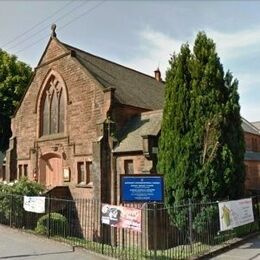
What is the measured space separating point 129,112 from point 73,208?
6.78 m

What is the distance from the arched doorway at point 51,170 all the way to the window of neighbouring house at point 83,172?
6.93ft

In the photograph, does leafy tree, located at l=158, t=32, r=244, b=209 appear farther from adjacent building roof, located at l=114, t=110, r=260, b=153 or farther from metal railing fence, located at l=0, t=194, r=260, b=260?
adjacent building roof, located at l=114, t=110, r=260, b=153

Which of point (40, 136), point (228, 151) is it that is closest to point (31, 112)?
point (40, 136)

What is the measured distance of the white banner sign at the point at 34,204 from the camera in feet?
54.6

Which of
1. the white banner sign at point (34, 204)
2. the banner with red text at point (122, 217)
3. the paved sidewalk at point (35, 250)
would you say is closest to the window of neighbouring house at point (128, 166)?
the white banner sign at point (34, 204)

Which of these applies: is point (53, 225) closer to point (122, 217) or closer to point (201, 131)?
point (122, 217)

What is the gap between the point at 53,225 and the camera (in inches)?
703

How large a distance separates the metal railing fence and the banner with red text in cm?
34

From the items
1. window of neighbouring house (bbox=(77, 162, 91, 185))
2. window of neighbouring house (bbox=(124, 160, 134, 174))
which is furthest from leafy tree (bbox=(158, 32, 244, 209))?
window of neighbouring house (bbox=(77, 162, 91, 185))

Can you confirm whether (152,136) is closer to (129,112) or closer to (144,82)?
(129,112)

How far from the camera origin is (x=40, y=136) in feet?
94.0

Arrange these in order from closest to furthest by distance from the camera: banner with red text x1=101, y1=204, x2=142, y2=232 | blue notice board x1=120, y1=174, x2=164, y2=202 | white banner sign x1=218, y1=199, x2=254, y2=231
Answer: banner with red text x1=101, y1=204, x2=142, y2=232 < blue notice board x1=120, y1=174, x2=164, y2=202 < white banner sign x1=218, y1=199, x2=254, y2=231

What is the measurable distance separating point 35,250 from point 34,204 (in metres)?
3.98

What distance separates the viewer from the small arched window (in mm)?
27125
